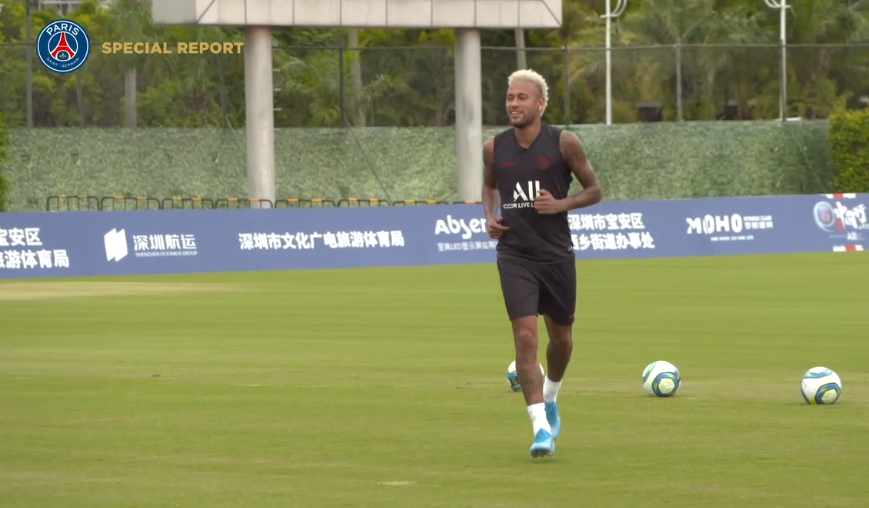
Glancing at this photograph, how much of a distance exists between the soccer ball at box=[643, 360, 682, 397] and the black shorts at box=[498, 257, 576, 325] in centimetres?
301

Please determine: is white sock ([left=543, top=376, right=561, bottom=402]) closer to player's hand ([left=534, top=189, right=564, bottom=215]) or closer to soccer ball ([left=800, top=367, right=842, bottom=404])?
player's hand ([left=534, top=189, right=564, bottom=215])

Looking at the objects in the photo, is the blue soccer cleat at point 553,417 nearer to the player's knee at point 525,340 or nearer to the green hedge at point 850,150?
the player's knee at point 525,340

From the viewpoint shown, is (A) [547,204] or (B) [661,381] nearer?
(A) [547,204]

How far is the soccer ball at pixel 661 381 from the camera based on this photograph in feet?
46.3

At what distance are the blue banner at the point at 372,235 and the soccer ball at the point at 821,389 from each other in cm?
2169

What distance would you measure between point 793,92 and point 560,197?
50784 mm

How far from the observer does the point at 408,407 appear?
13.6m

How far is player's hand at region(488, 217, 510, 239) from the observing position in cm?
1101

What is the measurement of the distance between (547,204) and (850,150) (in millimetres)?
44148

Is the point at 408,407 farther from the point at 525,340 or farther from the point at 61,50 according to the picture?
the point at 61,50

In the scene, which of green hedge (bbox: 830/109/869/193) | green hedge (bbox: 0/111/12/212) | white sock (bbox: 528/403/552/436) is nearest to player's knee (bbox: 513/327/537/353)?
white sock (bbox: 528/403/552/436)

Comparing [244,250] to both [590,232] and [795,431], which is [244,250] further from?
[795,431]

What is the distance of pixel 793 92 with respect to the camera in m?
60.5

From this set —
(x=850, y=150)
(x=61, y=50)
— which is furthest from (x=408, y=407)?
(x=850, y=150)
